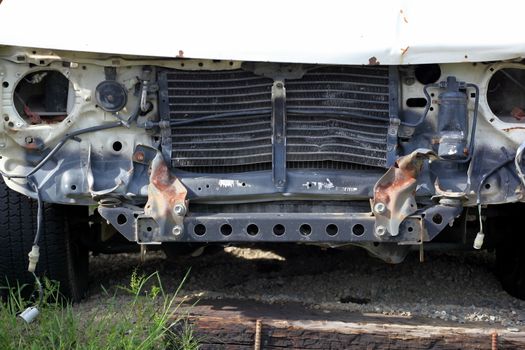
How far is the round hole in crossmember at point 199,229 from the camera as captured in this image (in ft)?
17.0

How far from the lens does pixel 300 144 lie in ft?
17.4

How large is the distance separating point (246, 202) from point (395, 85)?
997mm

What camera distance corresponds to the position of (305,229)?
519 cm

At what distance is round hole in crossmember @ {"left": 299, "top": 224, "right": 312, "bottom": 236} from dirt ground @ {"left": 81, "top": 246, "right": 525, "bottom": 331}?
81 cm

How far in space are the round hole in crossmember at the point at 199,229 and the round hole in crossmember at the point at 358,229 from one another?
767 mm

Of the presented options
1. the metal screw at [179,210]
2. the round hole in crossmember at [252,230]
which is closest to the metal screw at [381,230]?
the round hole in crossmember at [252,230]

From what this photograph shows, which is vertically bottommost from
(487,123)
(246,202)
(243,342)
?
(243,342)

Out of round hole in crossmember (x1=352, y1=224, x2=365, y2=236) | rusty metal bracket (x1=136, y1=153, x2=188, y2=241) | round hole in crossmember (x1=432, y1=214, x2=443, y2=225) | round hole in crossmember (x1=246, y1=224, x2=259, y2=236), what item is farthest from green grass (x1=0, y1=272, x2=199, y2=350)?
round hole in crossmember (x1=432, y1=214, x2=443, y2=225)

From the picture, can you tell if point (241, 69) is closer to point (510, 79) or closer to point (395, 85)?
point (395, 85)

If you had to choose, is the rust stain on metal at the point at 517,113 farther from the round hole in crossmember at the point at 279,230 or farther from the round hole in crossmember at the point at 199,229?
the round hole in crossmember at the point at 199,229

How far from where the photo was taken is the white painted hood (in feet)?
16.4

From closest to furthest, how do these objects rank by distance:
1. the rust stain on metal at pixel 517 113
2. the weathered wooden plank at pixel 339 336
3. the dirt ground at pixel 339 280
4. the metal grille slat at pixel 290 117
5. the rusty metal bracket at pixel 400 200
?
the weathered wooden plank at pixel 339 336
the rusty metal bracket at pixel 400 200
the metal grille slat at pixel 290 117
the rust stain on metal at pixel 517 113
the dirt ground at pixel 339 280

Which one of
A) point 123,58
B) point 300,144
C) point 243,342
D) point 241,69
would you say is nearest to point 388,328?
point 243,342

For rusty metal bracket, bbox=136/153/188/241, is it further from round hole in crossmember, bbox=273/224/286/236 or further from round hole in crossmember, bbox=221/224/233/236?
round hole in crossmember, bbox=273/224/286/236
